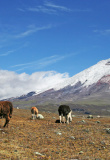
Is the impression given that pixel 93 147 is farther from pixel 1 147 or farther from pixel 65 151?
pixel 1 147

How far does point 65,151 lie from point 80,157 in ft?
5.35

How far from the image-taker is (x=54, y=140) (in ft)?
59.9

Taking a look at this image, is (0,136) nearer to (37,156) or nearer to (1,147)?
(1,147)

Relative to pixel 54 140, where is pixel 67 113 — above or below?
above

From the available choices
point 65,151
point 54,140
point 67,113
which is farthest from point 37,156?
point 67,113

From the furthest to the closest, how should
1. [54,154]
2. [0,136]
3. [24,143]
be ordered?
[0,136], [24,143], [54,154]

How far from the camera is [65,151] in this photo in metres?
15.1

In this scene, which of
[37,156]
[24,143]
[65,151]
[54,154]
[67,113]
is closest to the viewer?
[37,156]

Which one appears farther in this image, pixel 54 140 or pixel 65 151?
pixel 54 140

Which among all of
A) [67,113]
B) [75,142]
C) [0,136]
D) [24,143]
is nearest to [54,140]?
[75,142]

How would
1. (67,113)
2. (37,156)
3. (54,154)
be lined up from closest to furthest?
(37,156)
(54,154)
(67,113)

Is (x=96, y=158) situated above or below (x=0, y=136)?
below

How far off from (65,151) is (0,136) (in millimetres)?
5676

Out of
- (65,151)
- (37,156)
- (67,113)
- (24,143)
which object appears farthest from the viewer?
(67,113)
